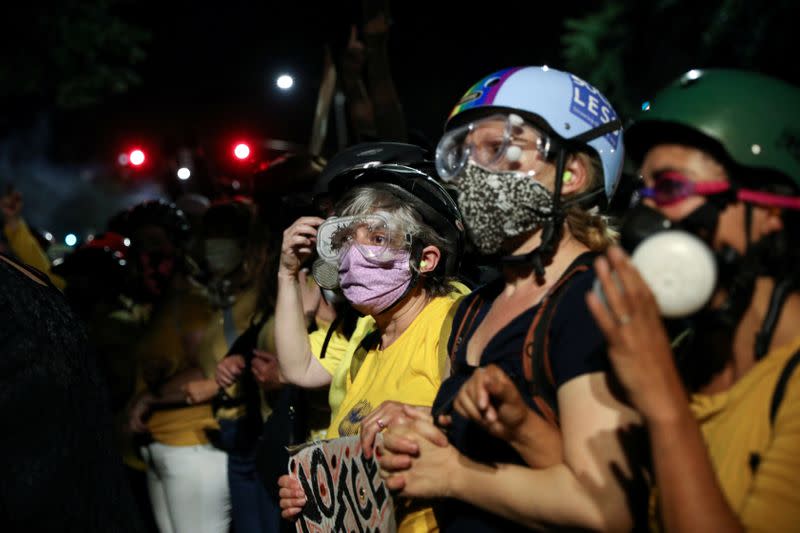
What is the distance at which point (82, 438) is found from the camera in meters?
2.56

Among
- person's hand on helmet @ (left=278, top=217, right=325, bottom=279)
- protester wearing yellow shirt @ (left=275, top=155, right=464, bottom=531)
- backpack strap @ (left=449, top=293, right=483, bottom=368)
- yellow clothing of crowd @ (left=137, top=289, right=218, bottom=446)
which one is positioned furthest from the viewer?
yellow clothing of crowd @ (left=137, top=289, right=218, bottom=446)

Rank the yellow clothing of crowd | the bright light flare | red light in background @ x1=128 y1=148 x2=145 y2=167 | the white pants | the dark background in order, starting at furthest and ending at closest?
1. the dark background
2. red light in background @ x1=128 y1=148 x2=145 y2=167
3. the bright light flare
4. the yellow clothing of crowd
5. the white pants

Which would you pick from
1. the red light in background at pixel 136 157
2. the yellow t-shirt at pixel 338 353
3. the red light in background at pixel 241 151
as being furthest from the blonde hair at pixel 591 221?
the red light in background at pixel 136 157

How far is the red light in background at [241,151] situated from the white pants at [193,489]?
6.83 m

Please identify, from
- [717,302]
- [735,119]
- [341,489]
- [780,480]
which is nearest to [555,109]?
[735,119]

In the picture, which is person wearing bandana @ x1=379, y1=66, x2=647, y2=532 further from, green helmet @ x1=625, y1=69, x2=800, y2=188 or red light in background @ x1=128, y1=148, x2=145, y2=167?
red light in background @ x1=128, y1=148, x2=145, y2=167

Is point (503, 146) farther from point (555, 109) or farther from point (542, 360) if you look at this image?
point (542, 360)

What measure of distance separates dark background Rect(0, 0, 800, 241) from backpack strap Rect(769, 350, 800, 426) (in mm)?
4187

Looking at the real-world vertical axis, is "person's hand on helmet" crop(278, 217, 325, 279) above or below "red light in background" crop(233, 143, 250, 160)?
below

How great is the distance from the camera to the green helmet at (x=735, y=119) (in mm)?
2119

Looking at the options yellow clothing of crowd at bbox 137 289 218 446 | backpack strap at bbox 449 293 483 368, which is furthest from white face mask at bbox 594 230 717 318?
yellow clothing of crowd at bbox 137 289 218 446

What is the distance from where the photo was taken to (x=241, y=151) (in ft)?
39.6

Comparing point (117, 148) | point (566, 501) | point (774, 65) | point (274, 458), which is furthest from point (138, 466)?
point (117, 148)

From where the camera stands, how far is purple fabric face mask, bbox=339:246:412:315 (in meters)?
3.44
